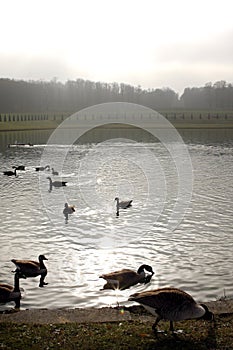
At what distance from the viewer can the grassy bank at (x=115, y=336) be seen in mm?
9188

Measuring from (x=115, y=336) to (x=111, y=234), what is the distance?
9.49m

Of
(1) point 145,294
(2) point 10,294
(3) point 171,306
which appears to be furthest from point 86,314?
(3) point 171,306

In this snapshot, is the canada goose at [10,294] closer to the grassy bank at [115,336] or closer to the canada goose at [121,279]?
the grassy bank at [115,336]

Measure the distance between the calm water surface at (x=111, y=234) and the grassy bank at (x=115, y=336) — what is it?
1986 millimetres

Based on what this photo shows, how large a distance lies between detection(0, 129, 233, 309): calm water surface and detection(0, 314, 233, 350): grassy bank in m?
1.99

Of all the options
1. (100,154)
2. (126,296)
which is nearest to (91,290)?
(126,296)

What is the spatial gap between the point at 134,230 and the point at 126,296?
6.90m

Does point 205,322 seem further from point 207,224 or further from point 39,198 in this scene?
point 39,198

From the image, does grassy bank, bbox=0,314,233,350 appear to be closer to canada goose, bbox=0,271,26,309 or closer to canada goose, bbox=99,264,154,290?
canada goose, bbox=0,271,26,309

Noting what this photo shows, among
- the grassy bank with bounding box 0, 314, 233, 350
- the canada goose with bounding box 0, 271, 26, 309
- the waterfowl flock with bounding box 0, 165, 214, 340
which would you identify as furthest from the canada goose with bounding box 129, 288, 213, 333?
the canada goose with bounding box 0, 271, 26, 309

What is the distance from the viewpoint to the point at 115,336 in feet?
31.3

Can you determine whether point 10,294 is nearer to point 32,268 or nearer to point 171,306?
point 32,268

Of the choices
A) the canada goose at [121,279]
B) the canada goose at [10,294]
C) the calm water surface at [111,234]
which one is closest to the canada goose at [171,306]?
the calm water surface at [111,234]

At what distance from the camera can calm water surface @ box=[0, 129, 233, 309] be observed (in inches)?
529
